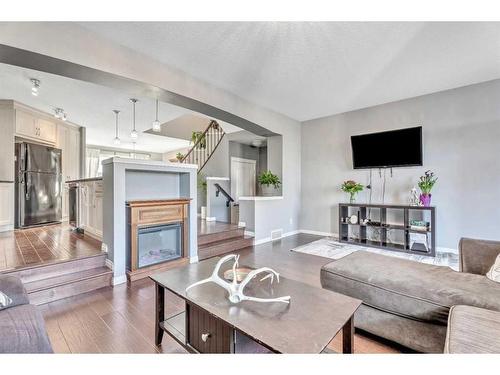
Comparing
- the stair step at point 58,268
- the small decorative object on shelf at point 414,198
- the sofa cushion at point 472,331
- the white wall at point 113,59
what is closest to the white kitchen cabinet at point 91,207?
the stair step at point 58,268

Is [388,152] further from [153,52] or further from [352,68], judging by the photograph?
[153,52]

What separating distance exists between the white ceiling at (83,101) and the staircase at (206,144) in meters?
0.71

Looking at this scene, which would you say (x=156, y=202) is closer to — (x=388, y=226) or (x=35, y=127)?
(x=388, y=226)

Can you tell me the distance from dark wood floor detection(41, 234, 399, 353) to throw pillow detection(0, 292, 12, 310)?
0.51m

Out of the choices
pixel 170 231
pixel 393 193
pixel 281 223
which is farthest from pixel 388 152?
pixel 170 231

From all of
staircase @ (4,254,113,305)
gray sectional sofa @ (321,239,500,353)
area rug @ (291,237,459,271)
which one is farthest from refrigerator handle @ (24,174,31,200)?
gray sectional sofa @ (321,239,500,353)

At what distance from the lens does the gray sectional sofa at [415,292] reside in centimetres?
142

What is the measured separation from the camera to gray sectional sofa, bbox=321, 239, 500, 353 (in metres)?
1.42

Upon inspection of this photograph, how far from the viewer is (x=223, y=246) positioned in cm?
418

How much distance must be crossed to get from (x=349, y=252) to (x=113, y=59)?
172 inches

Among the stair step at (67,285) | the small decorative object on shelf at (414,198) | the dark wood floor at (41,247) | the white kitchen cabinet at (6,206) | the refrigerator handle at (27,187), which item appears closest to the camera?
the stair step at (67,285)

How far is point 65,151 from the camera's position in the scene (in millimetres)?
5855

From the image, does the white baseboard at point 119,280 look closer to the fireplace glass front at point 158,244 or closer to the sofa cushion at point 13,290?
the fireplace glass front at point 158,244

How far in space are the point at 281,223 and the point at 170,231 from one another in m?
2.72
